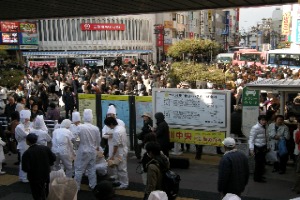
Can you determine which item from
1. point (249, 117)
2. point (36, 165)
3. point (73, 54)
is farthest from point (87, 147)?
point (73, 54)

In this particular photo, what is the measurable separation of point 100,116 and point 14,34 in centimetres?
3676

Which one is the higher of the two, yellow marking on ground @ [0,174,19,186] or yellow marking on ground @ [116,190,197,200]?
yellow marking on ground @ [116,190,197,200]

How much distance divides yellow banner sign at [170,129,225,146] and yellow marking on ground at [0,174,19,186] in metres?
4.01

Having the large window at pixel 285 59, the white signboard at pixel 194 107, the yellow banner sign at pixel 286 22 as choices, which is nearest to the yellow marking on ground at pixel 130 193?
the white signboard at pixel 194 107

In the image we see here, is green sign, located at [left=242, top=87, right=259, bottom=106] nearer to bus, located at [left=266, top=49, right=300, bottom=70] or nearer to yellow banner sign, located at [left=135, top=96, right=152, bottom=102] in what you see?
yellow banner sign, located at [left=135, top=96, right=152, bottom=102]

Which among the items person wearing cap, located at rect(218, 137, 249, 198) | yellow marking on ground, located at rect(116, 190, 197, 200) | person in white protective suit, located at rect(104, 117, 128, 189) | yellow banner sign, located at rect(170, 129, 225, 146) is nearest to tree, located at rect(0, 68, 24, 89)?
yellow banner sign, located at rect(170, 129, 225, 146)

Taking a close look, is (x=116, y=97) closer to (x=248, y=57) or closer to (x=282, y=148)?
(x=282, y=148)

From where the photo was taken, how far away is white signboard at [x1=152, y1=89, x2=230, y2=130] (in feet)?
30.9

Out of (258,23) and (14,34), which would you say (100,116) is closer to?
(14,34)

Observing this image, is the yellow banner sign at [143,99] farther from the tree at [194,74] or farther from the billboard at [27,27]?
the billboard at [27,27]

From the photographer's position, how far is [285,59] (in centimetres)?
3369

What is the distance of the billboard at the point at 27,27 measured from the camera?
45.2 metres

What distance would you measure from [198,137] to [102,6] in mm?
4019

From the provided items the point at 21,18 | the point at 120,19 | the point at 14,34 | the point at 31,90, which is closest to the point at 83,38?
the point at 120,19
